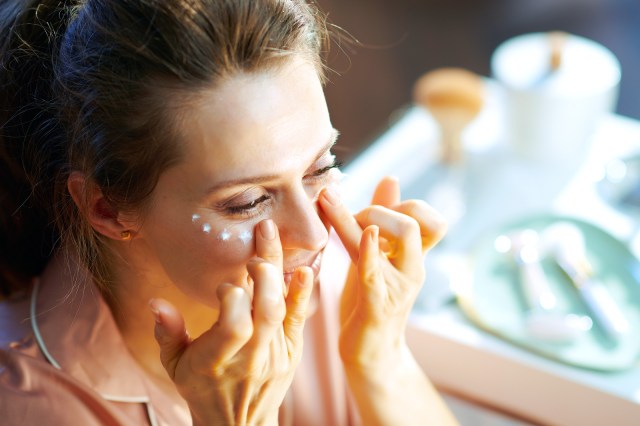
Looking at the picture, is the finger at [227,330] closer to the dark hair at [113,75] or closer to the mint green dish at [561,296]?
the dark hair at [113,75]

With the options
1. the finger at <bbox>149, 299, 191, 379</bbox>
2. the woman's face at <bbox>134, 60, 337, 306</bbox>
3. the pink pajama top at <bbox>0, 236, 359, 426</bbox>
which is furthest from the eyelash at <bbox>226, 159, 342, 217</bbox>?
the pink pajama top at <bbox>0, 236, 359, 426</bbox>

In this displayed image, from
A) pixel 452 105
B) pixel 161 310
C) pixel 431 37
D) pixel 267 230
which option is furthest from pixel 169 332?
pixel 431 37

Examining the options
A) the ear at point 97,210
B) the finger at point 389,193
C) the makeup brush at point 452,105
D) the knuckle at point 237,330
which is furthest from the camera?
the makeup brush at point 452,105

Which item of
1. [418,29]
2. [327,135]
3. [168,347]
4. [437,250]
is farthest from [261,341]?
[418,29]

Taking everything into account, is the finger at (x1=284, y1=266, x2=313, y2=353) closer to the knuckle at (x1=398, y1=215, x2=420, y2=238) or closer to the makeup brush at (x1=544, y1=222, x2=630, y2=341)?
the knuckle at (x1=398, y1=215, x2=420, y2=238)

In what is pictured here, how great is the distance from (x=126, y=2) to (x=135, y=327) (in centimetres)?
39

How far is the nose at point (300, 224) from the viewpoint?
794 millimetres

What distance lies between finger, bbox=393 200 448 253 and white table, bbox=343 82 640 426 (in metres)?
0.20

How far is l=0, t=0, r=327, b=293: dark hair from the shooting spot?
0.73m

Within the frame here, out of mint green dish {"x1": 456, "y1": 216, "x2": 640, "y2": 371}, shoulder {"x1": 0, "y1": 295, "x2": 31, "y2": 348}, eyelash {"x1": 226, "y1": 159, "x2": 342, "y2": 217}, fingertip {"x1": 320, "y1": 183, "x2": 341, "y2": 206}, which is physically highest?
eyelash {"x1": 226, "y1": 159, "x2": 342, "y2": 217}

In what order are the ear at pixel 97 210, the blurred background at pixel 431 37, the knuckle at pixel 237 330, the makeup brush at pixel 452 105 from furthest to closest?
the blurred background at pixel 431 37 < the makeup brush at pixel 452 105 < the ear at pixel 97 210 < the knuckle at pixel 237 330

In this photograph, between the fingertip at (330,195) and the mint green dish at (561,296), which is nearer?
the fingertip at (330,195)

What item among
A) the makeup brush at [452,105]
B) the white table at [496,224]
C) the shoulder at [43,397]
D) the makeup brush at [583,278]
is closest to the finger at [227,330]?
the shoulder at [43,397]

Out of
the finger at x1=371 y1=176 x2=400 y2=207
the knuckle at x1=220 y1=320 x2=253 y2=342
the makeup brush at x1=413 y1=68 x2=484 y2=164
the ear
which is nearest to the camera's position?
the knuckle at x1=220 y1=320 x2=253 y2=342
